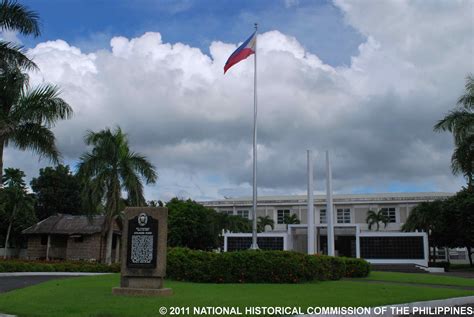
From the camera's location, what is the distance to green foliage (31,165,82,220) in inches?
2219

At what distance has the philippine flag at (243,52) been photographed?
2348cm

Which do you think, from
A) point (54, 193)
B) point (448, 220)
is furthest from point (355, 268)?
point (54, 193)

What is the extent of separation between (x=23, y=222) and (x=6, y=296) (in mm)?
38412

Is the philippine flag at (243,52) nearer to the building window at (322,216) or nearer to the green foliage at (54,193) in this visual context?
the green foliage at (54,193)

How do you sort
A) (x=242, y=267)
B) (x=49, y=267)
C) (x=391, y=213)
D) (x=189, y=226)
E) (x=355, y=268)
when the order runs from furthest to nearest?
(x=391, y=213), (x=189, y=226), (x=49, y=267), (x=355, y=268), (x=242, y=267)

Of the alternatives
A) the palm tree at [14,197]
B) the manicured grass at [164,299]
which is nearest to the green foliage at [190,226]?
the palm tree at [14,197]

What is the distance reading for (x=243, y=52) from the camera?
23750mm

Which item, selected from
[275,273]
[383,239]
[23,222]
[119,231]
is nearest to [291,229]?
[383,239]

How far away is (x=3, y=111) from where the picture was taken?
64.2 ft

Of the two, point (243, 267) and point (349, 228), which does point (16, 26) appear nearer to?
point (243, 267)

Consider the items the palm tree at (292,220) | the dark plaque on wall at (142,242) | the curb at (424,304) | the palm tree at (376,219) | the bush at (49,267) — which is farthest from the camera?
the palm tree at (292,220)

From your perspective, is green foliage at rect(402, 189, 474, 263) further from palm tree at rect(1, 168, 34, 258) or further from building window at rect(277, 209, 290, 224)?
palm tree at rect(1, 168, 34, 258)

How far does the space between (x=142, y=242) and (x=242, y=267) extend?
5.35 meters

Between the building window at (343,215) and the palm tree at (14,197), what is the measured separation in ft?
142
